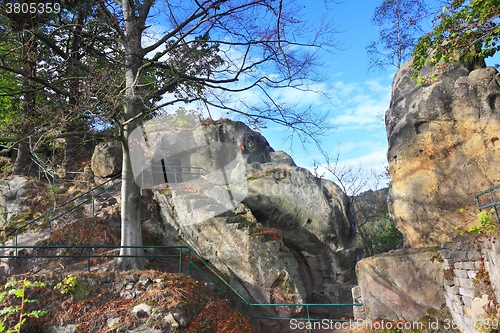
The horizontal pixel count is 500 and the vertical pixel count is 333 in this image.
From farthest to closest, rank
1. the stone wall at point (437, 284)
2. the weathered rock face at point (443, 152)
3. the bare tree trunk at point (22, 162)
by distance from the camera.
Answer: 1. the bare tree trunk at point (22, 162)
2. the weathered rock face at point (443, 152)
3. the stone wall at point (437, 284)

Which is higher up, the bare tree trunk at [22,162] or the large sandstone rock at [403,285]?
the bare tree trunk at [22,162]

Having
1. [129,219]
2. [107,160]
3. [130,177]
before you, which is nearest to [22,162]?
[107,160]

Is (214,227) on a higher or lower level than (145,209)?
lower

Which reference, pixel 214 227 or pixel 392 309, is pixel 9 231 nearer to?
pixel 214 227

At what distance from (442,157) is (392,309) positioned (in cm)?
359

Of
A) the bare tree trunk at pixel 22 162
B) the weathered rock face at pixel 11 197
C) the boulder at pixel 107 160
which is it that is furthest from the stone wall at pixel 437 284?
the bare tree trunk at pixel 22 162

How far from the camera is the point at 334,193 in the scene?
13.3 metres

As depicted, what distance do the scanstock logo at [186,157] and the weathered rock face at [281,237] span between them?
0.91 m

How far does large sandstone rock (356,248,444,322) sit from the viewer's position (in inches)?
265

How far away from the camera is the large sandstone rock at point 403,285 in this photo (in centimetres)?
672

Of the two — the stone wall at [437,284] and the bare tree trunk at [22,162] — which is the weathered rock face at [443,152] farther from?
the bare tree trunk at [22,162]

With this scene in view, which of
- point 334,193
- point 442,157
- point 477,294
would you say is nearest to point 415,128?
point 442,157

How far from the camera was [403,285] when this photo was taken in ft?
23.1

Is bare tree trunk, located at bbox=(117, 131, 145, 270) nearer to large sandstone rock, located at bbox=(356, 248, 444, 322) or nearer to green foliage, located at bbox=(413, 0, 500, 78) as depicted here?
large sandstone rock, located at bbox=(356, 248, 444, 322)
